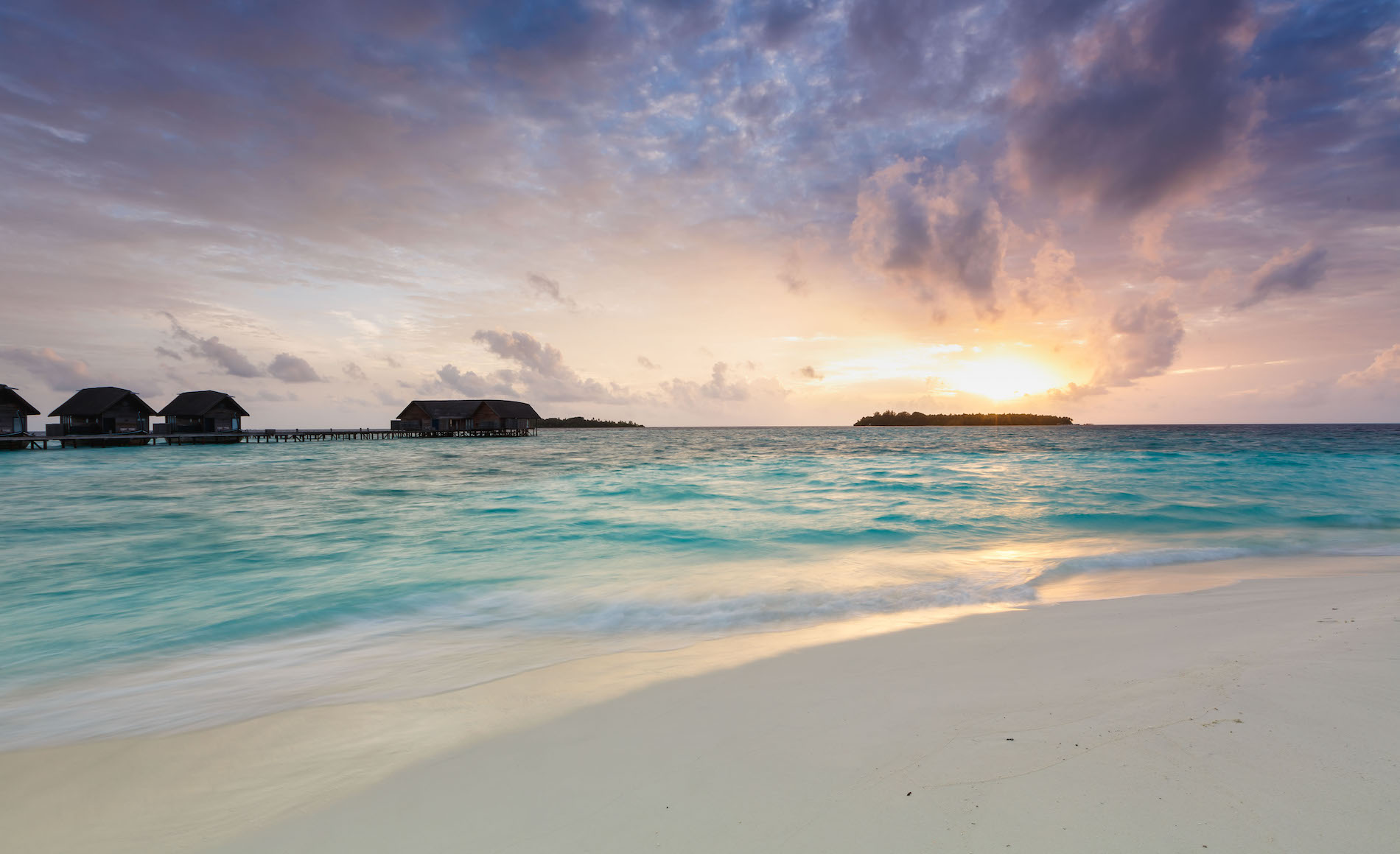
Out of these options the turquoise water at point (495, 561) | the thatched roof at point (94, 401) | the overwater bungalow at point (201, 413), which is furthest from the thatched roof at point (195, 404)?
the turquoise water at point (495, 561)

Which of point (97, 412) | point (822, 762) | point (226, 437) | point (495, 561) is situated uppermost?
point (97, 412)

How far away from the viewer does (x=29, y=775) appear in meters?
3.28

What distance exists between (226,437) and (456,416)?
75.2ft

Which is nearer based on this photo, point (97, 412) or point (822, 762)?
point (822, 762)

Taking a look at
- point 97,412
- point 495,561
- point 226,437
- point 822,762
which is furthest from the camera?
point 226,437

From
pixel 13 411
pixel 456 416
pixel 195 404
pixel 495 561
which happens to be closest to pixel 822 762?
pixel 495 561

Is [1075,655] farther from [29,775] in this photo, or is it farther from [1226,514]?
[1226,514]

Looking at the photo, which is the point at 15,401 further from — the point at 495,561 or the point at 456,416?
the point at 495,561

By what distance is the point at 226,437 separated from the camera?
57938mm

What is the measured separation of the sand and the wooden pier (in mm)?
65120

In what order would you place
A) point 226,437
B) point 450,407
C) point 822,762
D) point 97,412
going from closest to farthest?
point 822,762
point 97,412
point 226,437
point 450,407

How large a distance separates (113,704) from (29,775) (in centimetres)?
150

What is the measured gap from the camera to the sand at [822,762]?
2.23 m

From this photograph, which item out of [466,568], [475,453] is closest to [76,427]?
[475,453]
